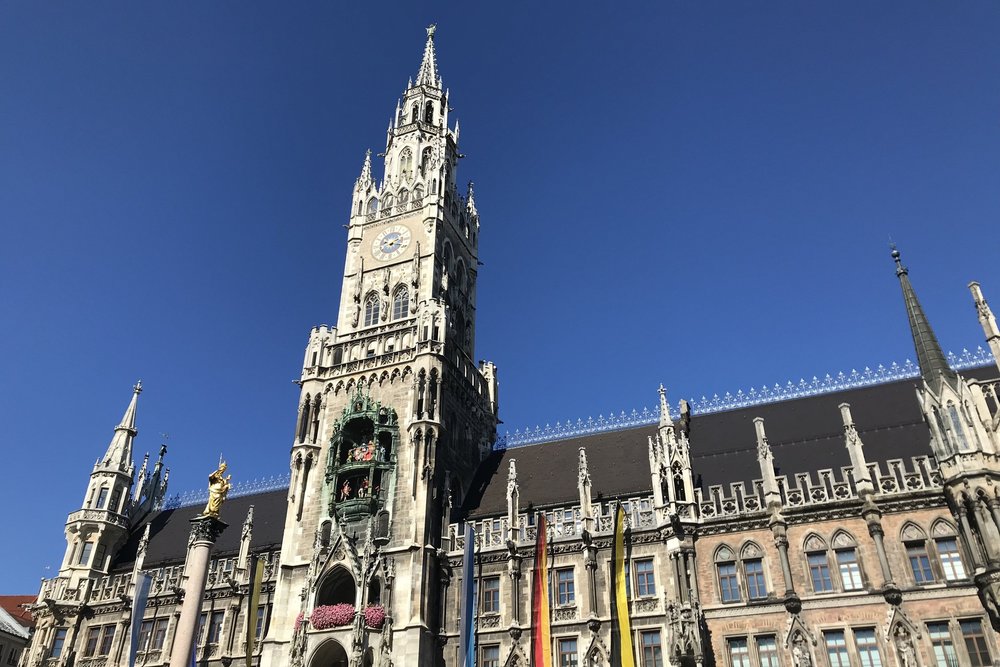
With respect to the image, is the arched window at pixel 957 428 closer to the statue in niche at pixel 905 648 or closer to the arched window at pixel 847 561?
the arched window at pixel 847 561

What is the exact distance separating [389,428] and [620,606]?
14.5 metres

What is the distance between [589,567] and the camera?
34.9 m

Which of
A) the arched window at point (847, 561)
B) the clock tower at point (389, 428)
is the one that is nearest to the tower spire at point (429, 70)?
the clock tower at point (389, 428)

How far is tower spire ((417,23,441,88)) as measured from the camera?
192ft

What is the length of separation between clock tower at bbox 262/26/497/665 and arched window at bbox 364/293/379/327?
0.07m

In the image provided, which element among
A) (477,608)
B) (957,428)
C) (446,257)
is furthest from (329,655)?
(957,428)

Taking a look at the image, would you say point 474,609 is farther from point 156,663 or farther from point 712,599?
point 156,663

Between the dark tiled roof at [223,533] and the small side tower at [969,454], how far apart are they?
33.6 metres

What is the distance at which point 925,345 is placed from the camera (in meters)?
34.8

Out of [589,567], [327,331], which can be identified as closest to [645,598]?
[589,567]

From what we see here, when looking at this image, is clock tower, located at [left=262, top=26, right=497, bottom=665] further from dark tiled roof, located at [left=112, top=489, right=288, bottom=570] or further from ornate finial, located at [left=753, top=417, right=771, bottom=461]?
ornate finial, located at [left=753, top=417, right=771, bottom=461]

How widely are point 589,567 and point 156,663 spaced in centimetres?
2427

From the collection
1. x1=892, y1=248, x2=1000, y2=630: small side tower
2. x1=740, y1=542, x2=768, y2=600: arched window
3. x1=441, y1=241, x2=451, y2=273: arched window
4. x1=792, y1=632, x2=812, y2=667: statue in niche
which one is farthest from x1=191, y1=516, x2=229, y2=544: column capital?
x1=892, y1=248, x2=1000, y2=630: small side tower

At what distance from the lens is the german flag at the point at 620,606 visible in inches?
1256
